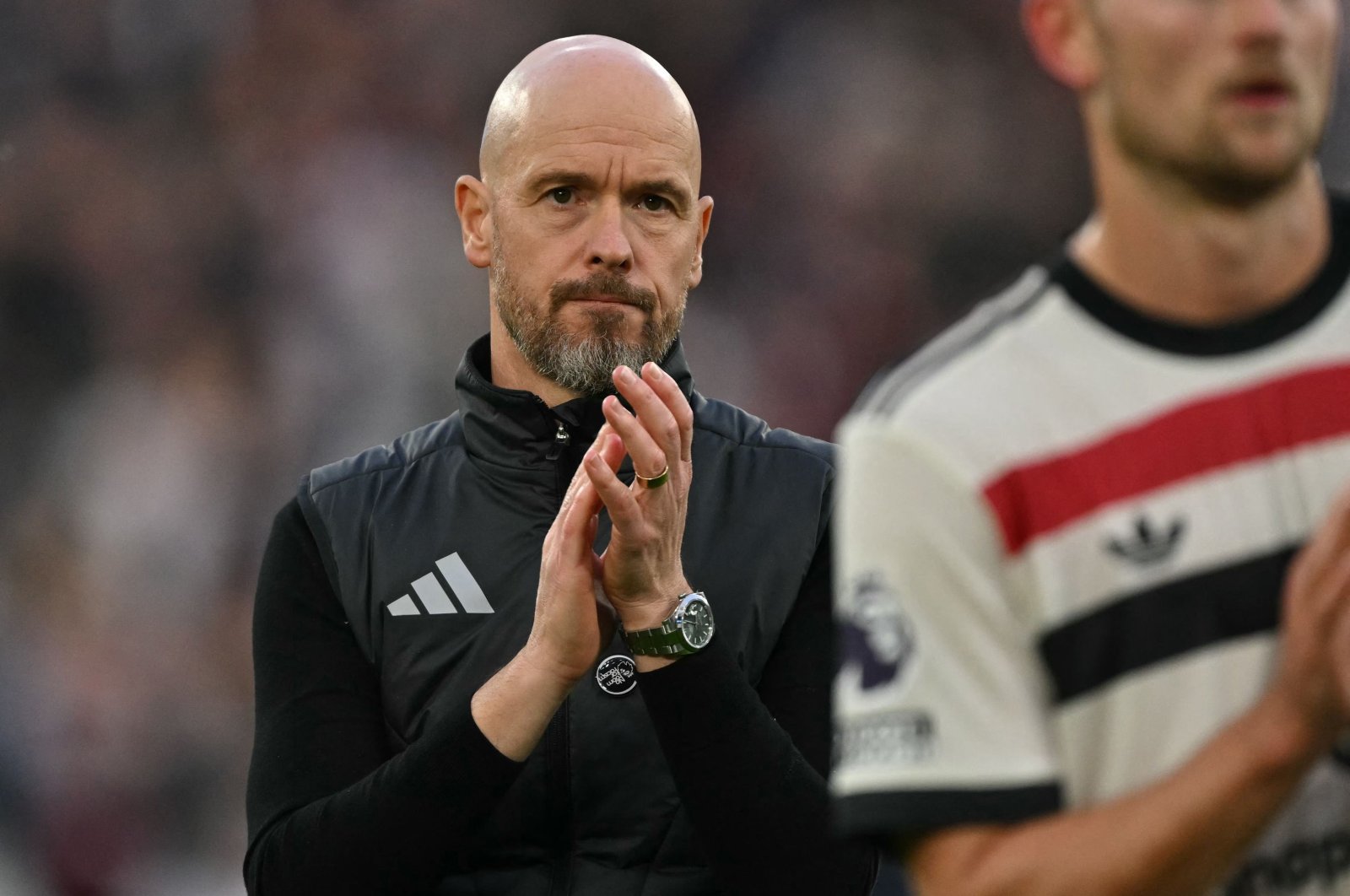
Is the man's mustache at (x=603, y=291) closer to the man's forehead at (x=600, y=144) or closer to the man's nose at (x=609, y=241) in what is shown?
the man's nose at (x=609, y=241)

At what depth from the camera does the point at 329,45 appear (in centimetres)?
686

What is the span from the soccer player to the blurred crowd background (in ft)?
15.0

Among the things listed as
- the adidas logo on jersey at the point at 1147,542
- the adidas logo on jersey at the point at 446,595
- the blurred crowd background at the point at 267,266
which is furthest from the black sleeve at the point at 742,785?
the blurred crowd background at the point at 267,266

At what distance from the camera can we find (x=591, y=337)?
272 centimetres

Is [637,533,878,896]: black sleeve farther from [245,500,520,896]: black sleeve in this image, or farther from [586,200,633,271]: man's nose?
[586,200,633,271]: man's nose

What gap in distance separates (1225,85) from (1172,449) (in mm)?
300

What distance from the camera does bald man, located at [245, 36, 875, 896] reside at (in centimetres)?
238

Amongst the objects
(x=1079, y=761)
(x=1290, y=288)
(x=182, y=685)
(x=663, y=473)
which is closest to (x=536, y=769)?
(x=663, y=473)

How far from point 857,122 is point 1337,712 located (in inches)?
230

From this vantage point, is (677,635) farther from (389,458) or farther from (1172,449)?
(1172,449)

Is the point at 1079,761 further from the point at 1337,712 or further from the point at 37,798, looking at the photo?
the point at 37,798

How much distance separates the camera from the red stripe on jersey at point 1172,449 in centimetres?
154

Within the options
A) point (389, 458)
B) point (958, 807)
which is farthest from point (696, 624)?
point (958, 807)

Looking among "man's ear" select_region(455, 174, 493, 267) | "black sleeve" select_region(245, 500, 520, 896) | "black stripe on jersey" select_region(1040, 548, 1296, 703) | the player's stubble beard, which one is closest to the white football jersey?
"black stripe on jersey" select_region(1040, 548, 1296, 703)
